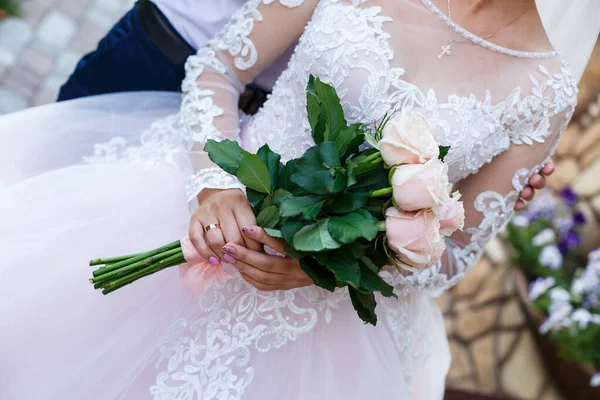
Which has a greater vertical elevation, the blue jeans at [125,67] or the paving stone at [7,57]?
the paving stone at [7,57]

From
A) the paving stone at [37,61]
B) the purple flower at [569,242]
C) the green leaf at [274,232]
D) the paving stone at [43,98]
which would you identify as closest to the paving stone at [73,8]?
the paving stone at [37,61]

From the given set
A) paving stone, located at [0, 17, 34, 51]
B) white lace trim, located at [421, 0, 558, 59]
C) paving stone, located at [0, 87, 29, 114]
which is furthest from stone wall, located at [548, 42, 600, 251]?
paving stone, located at [0, 17, 34, 51]

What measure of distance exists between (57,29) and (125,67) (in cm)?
178

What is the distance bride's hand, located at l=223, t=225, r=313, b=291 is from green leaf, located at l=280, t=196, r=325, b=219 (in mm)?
129

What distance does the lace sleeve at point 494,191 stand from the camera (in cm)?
153

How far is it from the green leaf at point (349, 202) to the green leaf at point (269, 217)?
125mm

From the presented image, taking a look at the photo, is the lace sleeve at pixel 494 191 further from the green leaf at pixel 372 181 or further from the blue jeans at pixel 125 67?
the blue jeans at pixel 125 67

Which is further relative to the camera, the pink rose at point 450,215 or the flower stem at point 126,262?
the flower stem at point 126,262

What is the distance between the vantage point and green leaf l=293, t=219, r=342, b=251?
1.04 meters

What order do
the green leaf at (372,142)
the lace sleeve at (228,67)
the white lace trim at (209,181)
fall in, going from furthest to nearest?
the lace sleeve at (228,67)
the white lace trim at (209,181)
the green leaf at (372,142)

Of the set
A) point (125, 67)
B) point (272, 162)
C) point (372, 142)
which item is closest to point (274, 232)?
point (272, 162)

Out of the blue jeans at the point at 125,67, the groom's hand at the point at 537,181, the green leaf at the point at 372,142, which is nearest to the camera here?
the green leaf at the point at 372,142

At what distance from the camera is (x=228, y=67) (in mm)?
1595

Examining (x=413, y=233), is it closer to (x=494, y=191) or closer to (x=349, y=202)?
(x=349, y=202)
